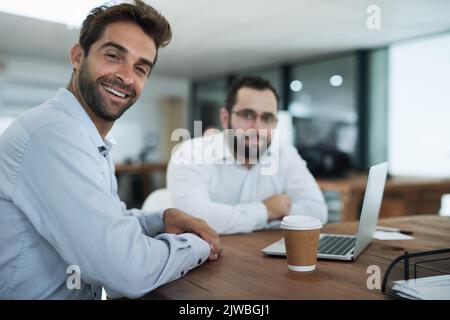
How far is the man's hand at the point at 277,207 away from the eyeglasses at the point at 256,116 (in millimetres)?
453

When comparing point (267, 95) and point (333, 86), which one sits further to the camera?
point (333, 86)

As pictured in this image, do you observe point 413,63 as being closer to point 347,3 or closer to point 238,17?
point 347,3

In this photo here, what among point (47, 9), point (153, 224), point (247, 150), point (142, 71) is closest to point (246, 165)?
point (247, 150)

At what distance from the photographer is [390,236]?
1.31 meters

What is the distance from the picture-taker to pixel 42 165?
0.79 m

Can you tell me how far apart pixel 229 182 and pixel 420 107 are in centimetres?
362

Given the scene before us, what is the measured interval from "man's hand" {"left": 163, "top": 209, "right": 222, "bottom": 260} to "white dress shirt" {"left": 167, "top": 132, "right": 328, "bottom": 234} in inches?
12.9

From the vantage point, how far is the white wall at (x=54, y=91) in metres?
5.70

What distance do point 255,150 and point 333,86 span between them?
4.00 meters

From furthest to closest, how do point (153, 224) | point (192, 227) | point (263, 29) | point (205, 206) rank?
point (263, 29) → point (205, 206) → point (153, 224) → point (192, 227)

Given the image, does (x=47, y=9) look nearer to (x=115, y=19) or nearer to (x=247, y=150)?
(x=247, y=150)

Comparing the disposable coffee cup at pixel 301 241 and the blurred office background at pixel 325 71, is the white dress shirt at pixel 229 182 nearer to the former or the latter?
the disposable coffee cup at pixel 301 241
